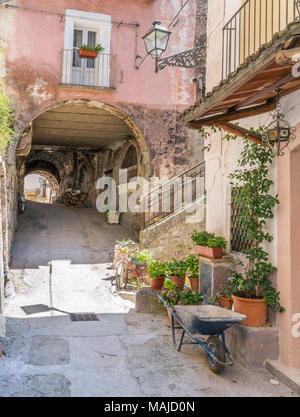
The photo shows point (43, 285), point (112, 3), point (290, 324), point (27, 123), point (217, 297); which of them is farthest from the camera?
point (112, 3)

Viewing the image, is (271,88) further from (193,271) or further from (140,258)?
(140,258)

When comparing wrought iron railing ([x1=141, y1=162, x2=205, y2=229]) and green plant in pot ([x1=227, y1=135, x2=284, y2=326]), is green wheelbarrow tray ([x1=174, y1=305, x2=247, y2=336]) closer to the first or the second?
green plant in pot ([x1=227, y1=135, x2=284, y2=326])

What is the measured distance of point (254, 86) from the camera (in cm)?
425

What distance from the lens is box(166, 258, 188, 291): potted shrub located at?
6.68 m

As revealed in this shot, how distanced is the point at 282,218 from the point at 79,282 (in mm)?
6053

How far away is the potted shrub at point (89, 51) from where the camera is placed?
1165 cm

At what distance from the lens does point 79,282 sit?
9297 mm

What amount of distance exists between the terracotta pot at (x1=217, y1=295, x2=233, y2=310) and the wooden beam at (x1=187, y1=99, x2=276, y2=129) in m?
2.57

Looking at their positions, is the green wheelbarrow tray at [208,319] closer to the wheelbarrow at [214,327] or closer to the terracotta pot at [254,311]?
the wheelbarrow at [214,327]

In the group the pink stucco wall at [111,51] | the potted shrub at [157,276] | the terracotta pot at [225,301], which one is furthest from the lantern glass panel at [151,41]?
the terracotta pot at [225,301]

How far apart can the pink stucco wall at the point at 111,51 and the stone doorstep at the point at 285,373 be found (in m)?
9.97

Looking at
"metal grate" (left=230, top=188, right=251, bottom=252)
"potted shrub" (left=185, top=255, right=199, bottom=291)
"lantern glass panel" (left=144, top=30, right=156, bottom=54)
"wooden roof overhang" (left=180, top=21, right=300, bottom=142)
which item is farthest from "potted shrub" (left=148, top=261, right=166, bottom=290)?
"lantern glass panel" (left=144, top=30, right=156, bottom=54)
